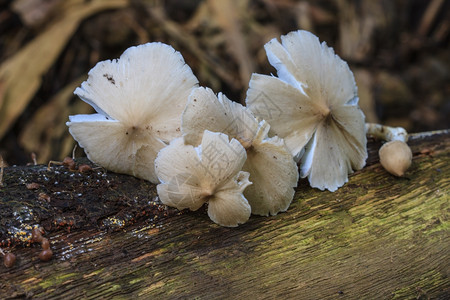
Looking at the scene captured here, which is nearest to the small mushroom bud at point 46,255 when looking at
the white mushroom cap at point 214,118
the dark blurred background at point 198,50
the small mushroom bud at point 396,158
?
the white mushroom cap at point 214,118

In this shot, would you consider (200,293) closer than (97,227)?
Yes

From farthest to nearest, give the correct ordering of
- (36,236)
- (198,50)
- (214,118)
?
(198,50) < (214,118) < (36,236)

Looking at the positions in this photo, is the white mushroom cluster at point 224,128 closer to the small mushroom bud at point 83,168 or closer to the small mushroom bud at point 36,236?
the small mushroom bud at point 83,168

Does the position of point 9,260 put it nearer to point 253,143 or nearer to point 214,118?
point 214,118

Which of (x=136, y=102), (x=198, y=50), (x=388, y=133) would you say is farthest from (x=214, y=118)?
(x=198, y=50)

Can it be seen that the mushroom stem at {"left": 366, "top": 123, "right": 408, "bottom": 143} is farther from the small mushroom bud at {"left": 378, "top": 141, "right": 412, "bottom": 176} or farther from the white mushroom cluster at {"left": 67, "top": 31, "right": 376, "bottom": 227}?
the white mushroom cluster at {"left": 67, "top": 31, "right": 376, "bottom": 227}

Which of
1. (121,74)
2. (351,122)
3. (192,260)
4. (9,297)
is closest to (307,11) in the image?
(351,122)

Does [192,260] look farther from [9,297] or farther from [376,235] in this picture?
[376,235]
